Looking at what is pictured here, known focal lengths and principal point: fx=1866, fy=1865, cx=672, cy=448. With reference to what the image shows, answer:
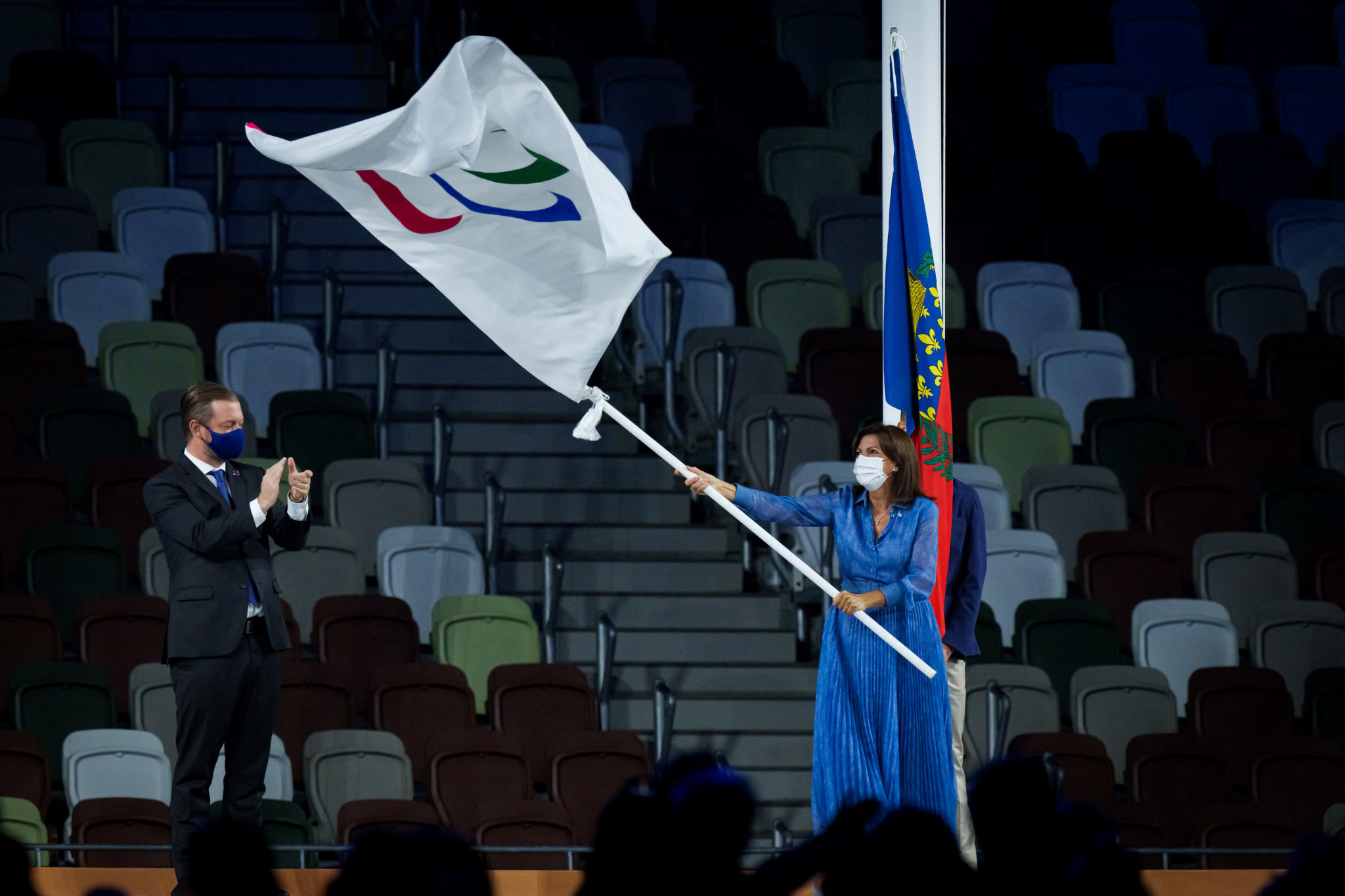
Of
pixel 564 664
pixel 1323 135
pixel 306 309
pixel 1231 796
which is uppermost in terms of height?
pixel 1323 135

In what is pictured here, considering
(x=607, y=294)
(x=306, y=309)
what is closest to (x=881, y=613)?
(x=607, y=294)

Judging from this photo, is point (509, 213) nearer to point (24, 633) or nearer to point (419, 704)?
point (419, 704)

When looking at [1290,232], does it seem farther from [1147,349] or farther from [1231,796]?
[1231,796]

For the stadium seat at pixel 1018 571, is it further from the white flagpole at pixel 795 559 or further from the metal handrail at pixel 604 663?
the white flagpole at pixel 795 559

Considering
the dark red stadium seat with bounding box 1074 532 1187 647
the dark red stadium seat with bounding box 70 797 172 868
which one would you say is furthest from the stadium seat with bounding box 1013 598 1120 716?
the dark red stadium seat with bounding box 70 797 172 868

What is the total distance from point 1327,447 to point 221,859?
620 cm

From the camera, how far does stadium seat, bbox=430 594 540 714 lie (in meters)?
6.15

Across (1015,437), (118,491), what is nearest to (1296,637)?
(1015,437)

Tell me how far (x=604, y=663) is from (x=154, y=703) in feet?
4.80

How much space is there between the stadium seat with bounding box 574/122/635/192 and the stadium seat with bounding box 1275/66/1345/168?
3.48m

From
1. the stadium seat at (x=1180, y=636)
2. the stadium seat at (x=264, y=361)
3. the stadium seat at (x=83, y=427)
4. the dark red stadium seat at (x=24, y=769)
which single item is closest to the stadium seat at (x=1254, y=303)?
the stadium seat at (x=1180, y=636)

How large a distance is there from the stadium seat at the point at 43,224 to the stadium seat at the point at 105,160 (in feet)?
0.98

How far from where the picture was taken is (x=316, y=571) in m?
6.30

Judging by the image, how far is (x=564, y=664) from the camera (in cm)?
595
